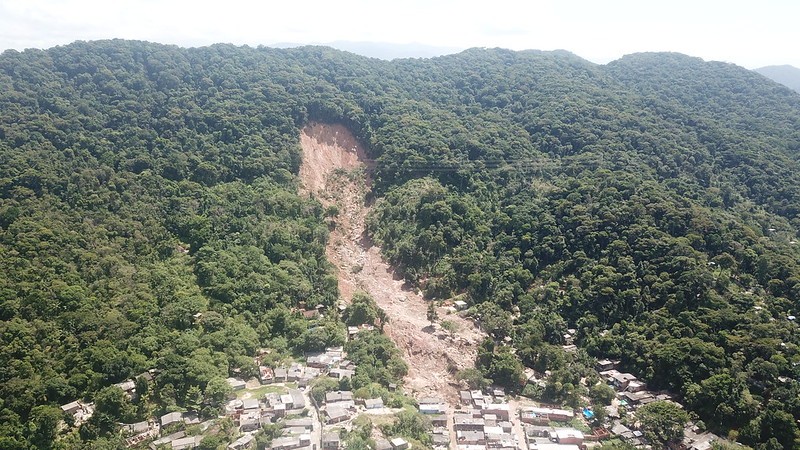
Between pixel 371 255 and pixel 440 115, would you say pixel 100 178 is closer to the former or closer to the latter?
pixel 371 255

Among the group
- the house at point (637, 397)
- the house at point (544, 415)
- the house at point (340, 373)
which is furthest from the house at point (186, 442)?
the house at point (637, 397)

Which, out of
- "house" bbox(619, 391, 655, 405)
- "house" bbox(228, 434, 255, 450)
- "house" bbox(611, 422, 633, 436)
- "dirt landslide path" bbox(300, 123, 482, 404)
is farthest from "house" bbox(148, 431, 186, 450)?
"house" bbox(619, 391, 655, 405)

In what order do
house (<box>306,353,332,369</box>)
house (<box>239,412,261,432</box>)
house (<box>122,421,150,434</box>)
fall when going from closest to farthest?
1. house (<box>122,421,150,434</box>)
2. house (<box>239,412,261,432</box>)
3. house (<box>306,353,332,369</box>)

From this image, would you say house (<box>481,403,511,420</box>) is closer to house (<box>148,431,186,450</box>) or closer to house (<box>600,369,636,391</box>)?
house (<box>600,369,636,391</box>)

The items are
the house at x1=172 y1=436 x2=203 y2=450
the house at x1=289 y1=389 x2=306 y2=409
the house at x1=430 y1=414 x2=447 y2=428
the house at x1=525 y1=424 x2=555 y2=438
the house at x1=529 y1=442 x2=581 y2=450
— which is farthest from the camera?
the house at x1=430 y1=414 x2=447 y2=428

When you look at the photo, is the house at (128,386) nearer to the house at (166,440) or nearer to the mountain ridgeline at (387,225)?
the mountain ridgeline at (387,225)

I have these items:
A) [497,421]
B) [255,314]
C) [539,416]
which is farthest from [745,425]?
[255,314]

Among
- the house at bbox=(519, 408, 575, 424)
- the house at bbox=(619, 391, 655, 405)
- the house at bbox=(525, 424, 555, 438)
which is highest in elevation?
the house at bbox=(619, 391, 655, 405)
